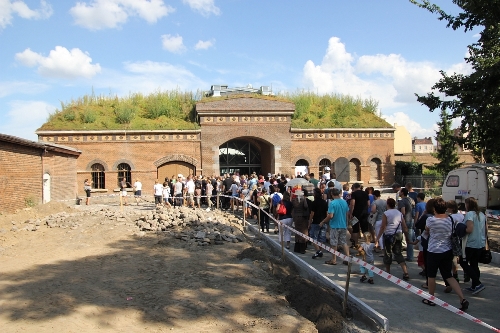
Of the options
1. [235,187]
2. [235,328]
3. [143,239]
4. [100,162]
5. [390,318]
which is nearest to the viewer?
[235,328]

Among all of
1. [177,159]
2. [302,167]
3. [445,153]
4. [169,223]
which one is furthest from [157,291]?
[445,153]

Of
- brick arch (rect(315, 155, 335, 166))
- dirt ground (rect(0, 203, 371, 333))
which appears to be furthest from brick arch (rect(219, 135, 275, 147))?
dirt ground (rect(0, 203, 371, 333))

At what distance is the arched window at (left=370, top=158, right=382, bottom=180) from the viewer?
28.9 metres

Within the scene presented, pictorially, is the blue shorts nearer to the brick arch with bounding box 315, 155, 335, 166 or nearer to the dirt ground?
the dirt ground

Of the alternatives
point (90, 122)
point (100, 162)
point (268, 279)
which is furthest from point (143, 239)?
point (90, 122)

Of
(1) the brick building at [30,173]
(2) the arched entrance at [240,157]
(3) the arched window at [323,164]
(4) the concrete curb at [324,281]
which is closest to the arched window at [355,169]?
(3) the arched window at [323,164]

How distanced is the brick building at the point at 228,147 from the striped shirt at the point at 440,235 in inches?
809

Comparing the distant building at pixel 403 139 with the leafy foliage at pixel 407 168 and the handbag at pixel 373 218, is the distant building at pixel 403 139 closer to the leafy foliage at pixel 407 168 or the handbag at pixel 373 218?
the leafy foliage at pixel 407 168

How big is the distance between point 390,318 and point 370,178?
2362 cm

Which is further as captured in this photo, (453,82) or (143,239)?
(453,82)

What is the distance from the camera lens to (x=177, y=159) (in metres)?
26.4

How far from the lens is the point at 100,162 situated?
25.8 m

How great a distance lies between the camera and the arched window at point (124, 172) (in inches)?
1024

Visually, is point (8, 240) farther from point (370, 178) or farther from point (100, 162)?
point (370, 178)
